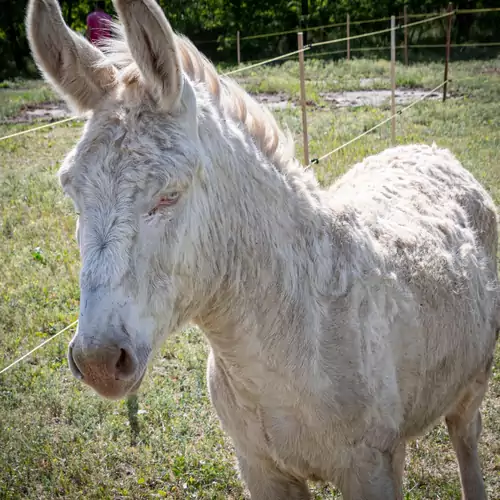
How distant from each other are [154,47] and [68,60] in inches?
15.5

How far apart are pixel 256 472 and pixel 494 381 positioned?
2452 millimetres

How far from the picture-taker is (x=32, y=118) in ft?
51.7

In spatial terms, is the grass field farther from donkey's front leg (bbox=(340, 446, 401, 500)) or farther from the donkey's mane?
donkey's front leg (bbox=(340, 446, 401, 500))

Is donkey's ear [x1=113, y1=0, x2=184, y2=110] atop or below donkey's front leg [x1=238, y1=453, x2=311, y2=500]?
atop

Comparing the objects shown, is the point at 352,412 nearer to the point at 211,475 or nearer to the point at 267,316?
the point at 267,316

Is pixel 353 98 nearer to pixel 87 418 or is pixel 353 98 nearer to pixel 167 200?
pixel 87 418

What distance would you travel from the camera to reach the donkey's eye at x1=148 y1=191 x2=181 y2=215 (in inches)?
77.3

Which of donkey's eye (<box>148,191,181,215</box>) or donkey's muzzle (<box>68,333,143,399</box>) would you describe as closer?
donkey's muzzle (<box>68,333,143,399</box>)

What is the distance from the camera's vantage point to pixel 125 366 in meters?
1.86

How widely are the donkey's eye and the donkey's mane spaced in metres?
→ 0.49

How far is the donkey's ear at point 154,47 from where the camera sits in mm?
1872

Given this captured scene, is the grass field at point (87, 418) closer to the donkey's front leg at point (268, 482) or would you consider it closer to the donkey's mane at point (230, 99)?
the donkey's mane at point (230, 99)

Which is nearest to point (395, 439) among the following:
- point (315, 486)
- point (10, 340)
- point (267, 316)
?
point (267, 316)

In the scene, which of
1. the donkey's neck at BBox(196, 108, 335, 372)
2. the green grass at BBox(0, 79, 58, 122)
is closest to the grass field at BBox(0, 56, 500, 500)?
the donkey's neck at BBox(196, 108, 335, 372)
